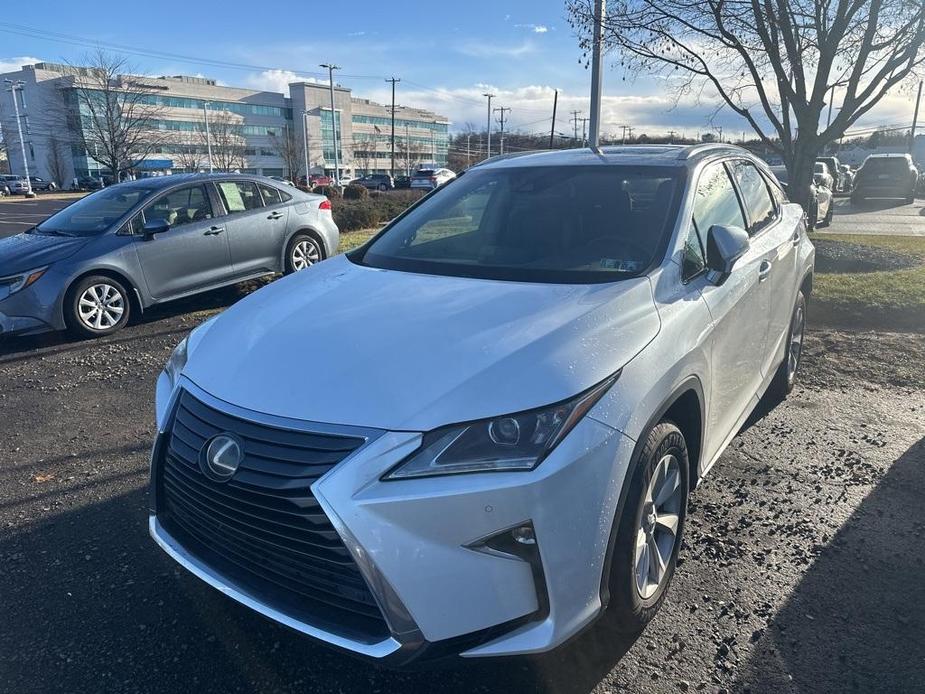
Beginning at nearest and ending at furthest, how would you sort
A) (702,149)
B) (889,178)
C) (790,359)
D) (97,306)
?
1. (702,149)
2. (790,359)
3. (97,306)
4. (889,178)

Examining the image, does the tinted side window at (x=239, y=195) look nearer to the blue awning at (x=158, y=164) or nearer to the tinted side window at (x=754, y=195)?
the tinted side window at (x=754, y=195)

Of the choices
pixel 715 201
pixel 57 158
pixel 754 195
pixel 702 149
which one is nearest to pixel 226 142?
pixel 57 158

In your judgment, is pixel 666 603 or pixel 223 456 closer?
pixel 223 456

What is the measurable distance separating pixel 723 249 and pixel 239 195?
267 inches

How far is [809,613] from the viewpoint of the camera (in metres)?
2.73

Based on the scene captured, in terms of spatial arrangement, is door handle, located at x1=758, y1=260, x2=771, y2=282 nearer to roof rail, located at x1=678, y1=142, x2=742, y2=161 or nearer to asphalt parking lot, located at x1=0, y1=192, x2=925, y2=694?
roof rail, located at x1=678, y1=142, x2=742, y2=161

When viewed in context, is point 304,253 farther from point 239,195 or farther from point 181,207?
point 181,207

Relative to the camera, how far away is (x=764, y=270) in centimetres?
383

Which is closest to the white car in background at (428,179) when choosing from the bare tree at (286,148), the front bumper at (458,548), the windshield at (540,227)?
the windshield at (540,227)

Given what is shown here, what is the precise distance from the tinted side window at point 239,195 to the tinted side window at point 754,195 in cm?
602

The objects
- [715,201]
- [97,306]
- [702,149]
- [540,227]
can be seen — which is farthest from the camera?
[97,306]

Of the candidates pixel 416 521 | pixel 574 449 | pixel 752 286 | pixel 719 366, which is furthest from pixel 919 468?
pixel 416 521

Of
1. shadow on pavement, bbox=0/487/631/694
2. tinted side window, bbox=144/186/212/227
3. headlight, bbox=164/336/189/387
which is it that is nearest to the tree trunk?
tinted side window, bbox=144/186/212/227

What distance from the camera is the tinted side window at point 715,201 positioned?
3.33 metres
